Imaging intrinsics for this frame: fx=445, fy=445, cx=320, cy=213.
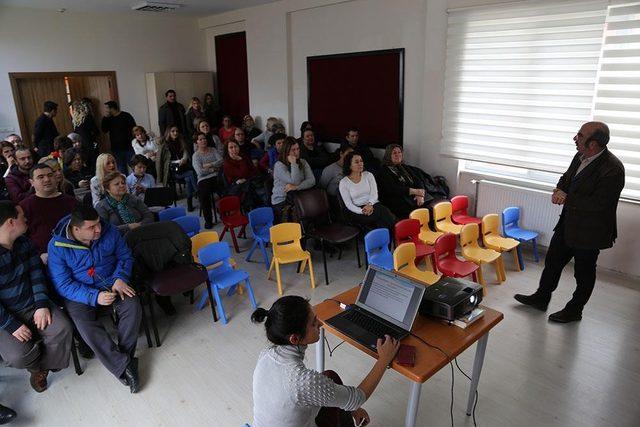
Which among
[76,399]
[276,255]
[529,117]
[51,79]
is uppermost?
[51,79]

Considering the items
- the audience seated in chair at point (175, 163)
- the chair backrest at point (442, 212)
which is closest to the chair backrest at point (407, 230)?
the chair backrest at point (442, 212)

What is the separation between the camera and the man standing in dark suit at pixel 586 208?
328cm

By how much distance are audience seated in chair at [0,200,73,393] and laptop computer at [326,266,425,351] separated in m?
1.88

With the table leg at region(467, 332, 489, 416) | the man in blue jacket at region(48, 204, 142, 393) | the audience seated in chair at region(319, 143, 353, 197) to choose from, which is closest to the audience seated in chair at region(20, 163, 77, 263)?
the man in blue jacket at region(48, 204, 142, 393)

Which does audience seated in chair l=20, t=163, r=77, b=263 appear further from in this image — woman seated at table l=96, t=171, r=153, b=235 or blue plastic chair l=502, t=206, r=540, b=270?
blue plastic chair l=502, t=206, r=540, b=270

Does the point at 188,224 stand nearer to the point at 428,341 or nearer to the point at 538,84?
the point at 428,341

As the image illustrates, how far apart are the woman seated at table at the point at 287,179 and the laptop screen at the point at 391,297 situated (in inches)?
111

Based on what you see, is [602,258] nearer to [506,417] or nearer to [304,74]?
[506,417]

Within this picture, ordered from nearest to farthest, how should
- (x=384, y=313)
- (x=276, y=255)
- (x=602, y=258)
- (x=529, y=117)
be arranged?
(x=384, y=313) → (x=276, y=255) → (x=602, y=258) → (x=529, y=117)

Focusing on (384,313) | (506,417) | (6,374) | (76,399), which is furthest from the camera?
(6,374)

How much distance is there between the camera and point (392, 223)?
16.0 ft

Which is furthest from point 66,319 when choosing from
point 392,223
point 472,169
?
point 472,169

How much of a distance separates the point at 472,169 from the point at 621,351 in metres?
2.88

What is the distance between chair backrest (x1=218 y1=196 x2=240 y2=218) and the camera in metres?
5.19
